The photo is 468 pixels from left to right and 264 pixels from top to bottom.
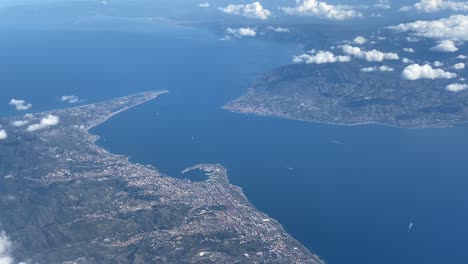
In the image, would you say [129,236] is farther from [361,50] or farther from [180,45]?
[180,45]

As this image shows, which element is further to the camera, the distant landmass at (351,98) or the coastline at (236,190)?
the distant landmass at (351,98)

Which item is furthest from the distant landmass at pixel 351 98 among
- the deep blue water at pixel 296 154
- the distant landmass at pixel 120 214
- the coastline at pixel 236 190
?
the distant landmass at pixel 120 214

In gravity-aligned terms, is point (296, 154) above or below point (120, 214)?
above

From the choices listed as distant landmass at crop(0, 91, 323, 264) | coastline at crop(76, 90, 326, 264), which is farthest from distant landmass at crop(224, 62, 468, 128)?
distant landmass at crop(0, 91, 323, 264)

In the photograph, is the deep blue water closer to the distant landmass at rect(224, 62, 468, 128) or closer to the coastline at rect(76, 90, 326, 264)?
the coastline at rect(76, 90, 326, 264)

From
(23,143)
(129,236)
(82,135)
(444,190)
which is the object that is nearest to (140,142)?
(82,135)

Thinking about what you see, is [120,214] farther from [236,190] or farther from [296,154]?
[296,154]

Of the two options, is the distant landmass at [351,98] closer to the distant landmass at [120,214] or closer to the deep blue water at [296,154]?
the deep blue water at [296,154]

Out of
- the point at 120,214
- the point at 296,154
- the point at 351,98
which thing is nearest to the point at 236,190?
the point at 120,214
